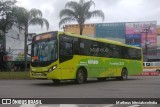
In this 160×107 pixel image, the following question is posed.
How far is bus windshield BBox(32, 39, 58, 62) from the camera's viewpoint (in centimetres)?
2267

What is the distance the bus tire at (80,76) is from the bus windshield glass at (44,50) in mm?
2679

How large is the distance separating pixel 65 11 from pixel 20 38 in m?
19.7

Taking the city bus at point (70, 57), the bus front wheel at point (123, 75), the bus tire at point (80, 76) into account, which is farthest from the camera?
the bus front wheel at point (123, 75)

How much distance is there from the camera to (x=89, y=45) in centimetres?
2591

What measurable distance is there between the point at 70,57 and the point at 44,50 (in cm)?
167

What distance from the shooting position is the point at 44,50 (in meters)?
23.2

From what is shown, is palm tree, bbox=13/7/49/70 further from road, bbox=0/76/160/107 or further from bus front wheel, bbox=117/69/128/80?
road, bbox=0/76/160/107

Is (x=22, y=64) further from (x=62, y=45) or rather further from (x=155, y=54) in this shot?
(x=62, y=45)

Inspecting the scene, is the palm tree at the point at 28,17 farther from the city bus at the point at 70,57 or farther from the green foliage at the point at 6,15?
the city bus at the point at 70,57

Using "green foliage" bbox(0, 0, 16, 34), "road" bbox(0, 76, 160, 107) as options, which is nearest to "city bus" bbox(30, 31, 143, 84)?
"road" bbox(0, 76, 160, 107)

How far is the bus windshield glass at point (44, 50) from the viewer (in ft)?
74.4

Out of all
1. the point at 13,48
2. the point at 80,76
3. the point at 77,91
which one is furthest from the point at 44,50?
the point at 13,48

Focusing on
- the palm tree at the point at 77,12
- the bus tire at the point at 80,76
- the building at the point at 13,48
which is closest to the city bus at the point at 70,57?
the bus tire at the point at 80,76

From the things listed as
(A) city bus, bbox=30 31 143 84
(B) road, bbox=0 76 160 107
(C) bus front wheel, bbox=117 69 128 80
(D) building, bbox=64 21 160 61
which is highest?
(D) building, bbox=64 21 160 61
